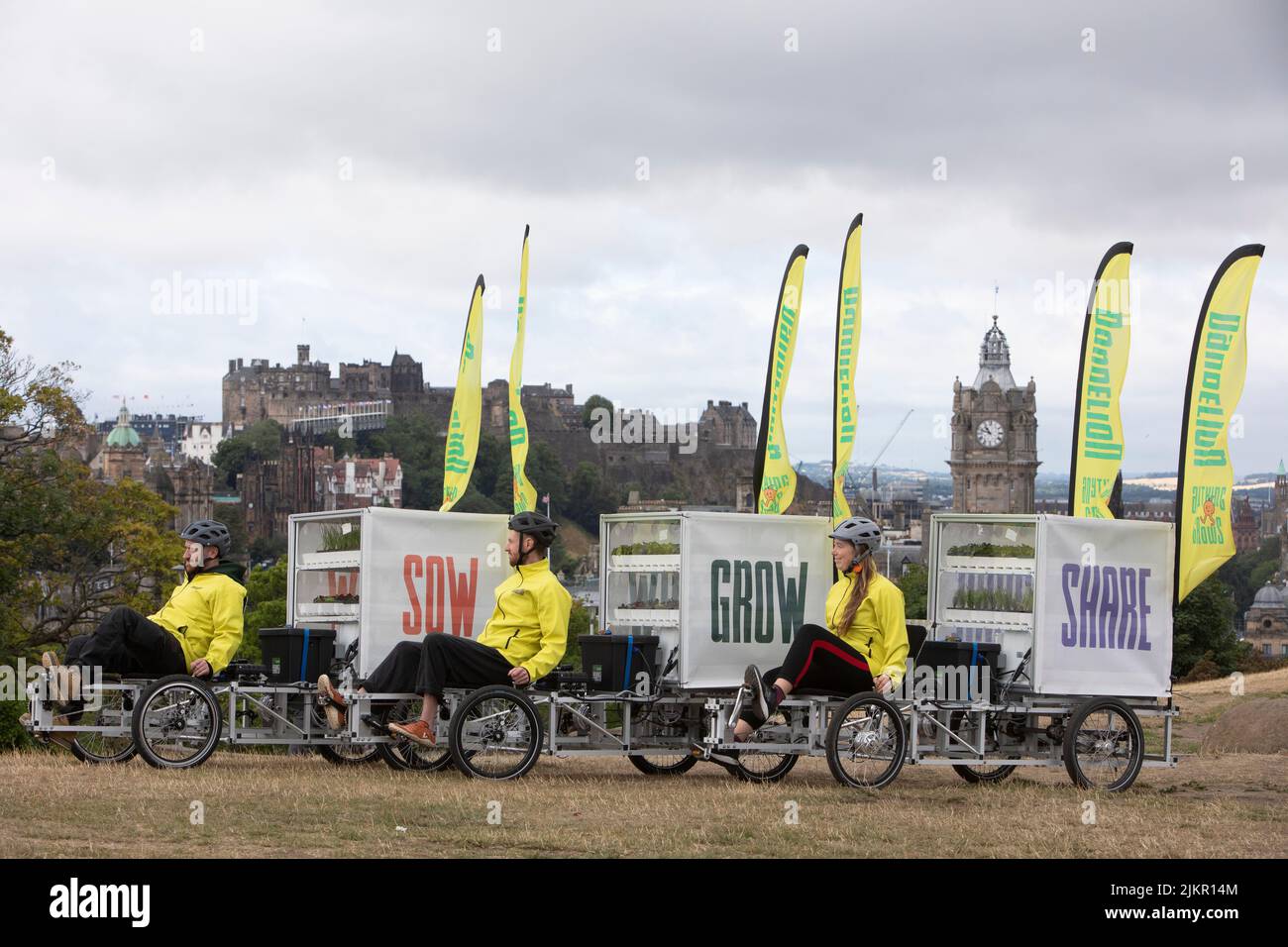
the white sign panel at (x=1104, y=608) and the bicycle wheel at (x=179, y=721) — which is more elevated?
the white sign panel at (x=1104, y=608)

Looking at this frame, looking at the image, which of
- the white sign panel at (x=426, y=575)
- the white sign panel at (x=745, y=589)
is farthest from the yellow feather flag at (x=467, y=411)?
the white sign panel at (x=745, y=589)

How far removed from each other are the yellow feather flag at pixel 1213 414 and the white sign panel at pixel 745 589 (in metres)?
3.48

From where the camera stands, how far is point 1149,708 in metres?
15.3

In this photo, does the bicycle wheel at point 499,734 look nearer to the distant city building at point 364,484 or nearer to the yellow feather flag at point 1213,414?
the yellow feather flag at point 1213,414

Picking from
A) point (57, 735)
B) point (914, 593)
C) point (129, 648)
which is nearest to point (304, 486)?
point (914, 593)

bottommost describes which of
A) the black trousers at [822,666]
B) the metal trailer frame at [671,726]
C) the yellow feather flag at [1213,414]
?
the metal trailer frame at [671,726]

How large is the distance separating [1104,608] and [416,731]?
5.29m

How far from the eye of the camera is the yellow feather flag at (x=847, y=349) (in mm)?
21672

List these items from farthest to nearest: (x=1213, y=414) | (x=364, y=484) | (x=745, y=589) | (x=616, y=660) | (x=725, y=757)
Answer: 1. (x=364, y=484)
2. (x=1213, y=414)
3. (x=745, y=589)
4. (x=725, y=757)
5. (x=616, y=660)

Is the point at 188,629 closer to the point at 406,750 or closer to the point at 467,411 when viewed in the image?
the point at 406,750

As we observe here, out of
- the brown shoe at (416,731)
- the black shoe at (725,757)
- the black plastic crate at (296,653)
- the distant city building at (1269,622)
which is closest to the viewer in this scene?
the brown shoe at (416,731)

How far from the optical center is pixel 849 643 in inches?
551

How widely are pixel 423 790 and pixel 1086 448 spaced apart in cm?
878

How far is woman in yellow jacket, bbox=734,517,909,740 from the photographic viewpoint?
13.7 meters
